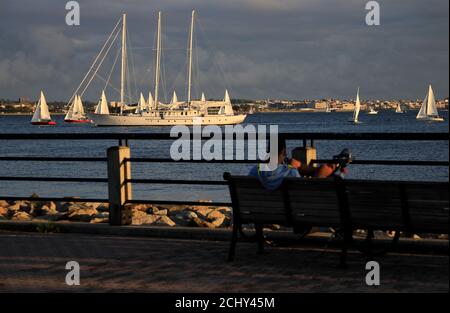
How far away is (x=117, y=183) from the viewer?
10.4 metres

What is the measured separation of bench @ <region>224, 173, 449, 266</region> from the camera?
7098 mm

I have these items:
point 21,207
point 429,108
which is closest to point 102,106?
point 429,108

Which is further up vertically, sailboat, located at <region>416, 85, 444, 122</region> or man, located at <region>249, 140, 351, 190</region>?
sailboat, located at <region>416, 85, 444, 122</region>

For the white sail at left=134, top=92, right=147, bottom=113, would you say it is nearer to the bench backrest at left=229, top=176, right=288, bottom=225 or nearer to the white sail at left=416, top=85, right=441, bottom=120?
the white sail at left=416, top=85, right=441, bottom=120

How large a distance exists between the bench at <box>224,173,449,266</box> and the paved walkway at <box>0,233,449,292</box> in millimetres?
391

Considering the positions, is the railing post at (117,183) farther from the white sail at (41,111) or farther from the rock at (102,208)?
the white sail at (41,111)

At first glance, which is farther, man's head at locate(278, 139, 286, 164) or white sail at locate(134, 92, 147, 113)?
white sail at locate(134, 92, 147, 113)

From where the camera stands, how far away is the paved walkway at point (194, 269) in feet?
23.0

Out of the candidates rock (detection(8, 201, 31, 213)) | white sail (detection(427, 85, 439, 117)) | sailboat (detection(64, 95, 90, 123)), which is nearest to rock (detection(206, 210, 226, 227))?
rock (detection(8, 201, 31, 213))

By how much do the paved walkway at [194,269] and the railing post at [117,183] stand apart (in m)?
0.87

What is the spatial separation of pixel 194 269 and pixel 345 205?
65.8 inches
